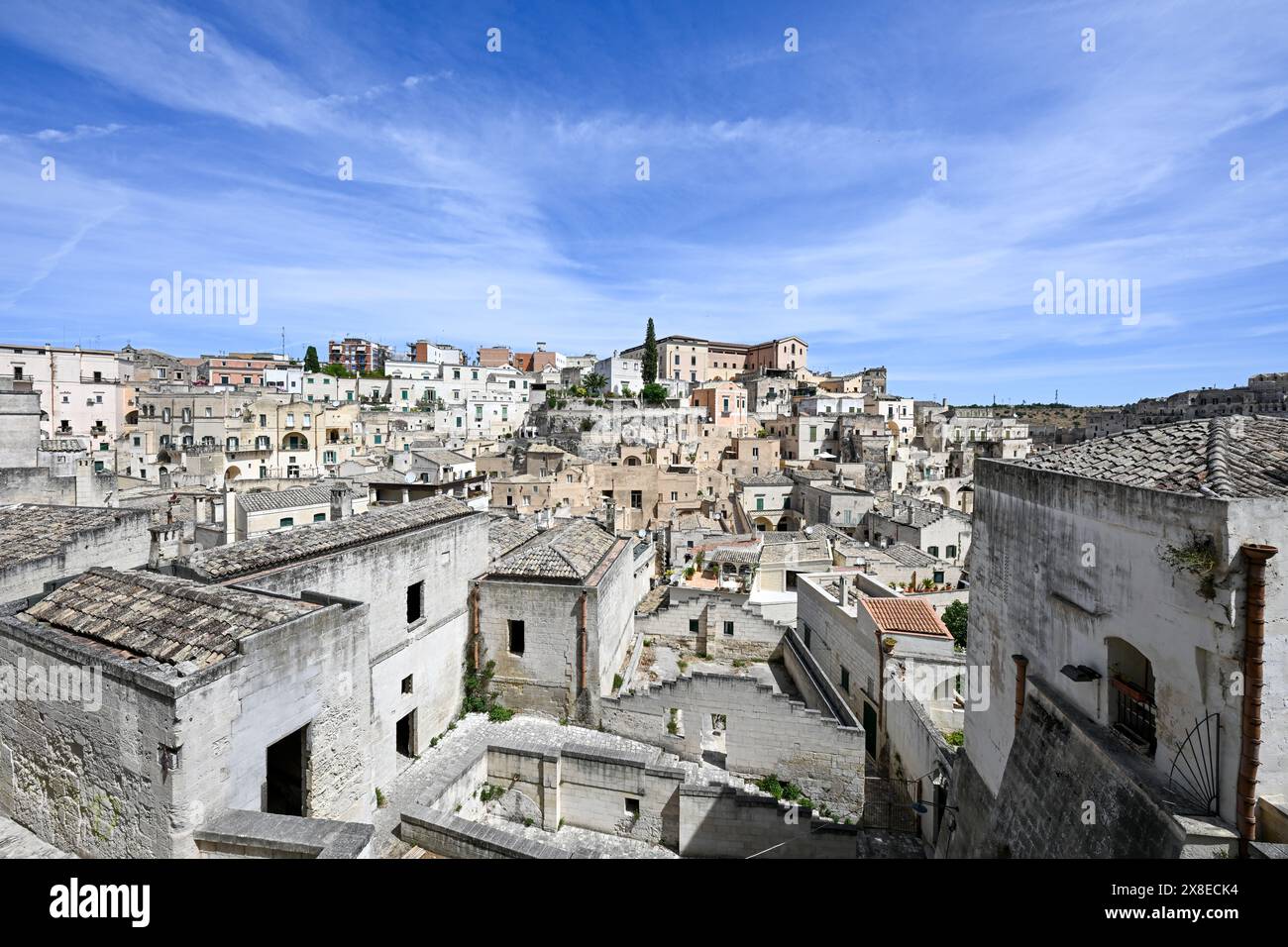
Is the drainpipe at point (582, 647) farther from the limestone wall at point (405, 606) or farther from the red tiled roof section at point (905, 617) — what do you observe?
the red tiled roof section at point (905, 617)

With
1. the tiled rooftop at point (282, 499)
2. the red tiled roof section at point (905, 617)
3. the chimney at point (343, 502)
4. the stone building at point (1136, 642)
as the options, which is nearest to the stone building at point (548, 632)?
the chimney at point (343, 502)

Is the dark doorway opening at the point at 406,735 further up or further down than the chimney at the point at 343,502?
further down

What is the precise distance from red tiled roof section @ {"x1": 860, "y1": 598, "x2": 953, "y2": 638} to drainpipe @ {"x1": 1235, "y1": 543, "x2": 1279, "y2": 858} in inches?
358

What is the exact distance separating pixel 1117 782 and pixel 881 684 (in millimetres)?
8470

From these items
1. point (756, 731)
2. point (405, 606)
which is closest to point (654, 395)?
point (756, 731)

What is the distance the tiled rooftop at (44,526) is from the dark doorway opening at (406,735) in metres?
6.28

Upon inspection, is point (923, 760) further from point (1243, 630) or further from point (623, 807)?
point (1243, 630)

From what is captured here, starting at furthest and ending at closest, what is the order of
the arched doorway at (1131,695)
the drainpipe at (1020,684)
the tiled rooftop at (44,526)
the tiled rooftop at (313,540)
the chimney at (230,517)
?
the chimney at (230,517), the tiled rooftop at (313,540), the tiled rooftop at (44,526), the drainpipe at (1020,684), the arched doorway at (1131,695)

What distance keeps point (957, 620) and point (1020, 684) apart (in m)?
9.90

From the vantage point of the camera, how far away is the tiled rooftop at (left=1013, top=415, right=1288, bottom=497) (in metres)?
5.03

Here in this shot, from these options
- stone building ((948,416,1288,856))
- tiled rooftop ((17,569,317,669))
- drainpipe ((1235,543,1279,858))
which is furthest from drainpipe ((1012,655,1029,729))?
tiled rooftop ((17,569,317,669))

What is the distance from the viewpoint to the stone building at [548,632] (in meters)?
14.2

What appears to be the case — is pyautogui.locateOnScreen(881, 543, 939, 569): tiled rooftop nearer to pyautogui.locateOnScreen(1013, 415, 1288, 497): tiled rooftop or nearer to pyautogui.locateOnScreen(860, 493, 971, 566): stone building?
pyautogui.locateOnScreen(860, 493, 971, 566): stone building
